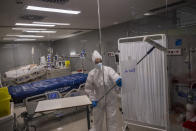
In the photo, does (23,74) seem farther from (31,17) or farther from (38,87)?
(31,17)

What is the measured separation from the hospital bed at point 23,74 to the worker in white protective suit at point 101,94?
2.30 ft

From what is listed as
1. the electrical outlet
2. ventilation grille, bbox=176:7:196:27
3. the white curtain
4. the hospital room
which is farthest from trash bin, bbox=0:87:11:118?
ventilation grille, bbox=176:7:196:27

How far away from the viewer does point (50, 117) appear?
9.52ft

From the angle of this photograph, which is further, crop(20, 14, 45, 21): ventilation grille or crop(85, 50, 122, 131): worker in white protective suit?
crop(20, 14, 45, 21): ventilation grille

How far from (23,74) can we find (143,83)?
1664 millimetres

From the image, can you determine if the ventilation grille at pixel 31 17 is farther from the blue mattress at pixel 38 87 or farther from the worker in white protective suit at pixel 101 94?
the worker in white protective suit at pixel 101 94

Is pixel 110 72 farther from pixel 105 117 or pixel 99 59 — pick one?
pixel 105 117

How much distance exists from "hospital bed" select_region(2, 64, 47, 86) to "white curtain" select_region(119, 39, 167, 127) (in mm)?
1147

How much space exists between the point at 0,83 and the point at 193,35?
2.55 metres

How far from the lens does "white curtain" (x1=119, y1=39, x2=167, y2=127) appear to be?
1651 millimetres

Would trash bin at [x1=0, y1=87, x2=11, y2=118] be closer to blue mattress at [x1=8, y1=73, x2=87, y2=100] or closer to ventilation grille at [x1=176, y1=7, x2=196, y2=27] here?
blue mattress at [x1=8, y1=73, x2=87, y2=100]

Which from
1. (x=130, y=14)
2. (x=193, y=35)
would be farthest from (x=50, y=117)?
(x=193, y=35)

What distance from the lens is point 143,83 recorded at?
5.79 ft

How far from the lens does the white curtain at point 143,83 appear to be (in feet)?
5.42
